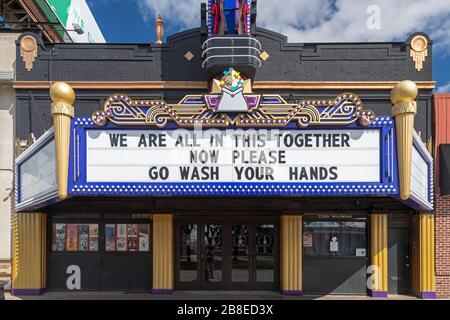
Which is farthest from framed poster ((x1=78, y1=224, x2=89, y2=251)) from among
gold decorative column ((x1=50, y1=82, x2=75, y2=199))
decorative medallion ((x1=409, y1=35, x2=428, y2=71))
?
decorative medallion ((x1=409, y1=35, x2=428, y2=71))

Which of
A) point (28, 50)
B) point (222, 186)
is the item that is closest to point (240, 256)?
point (222, 186)

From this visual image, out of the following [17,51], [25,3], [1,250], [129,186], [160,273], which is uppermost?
[25,3]

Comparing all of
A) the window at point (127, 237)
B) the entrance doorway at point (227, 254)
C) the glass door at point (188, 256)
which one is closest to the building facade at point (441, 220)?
the entrance doorway at point (227, 254)

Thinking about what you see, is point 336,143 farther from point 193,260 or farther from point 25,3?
point 25,3

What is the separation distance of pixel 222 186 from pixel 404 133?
3781 millimetres

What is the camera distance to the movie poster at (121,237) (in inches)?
404

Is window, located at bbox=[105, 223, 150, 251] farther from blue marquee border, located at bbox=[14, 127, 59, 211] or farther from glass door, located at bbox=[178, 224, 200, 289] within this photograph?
blue marquee border, located at bbox=[14, 127, 59, 211]

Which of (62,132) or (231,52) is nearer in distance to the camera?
(62,132)

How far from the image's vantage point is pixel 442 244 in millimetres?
9633

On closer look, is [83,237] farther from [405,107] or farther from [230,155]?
[405,107]

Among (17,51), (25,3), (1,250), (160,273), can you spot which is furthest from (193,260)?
(25,3)

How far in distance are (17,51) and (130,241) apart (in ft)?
21.0

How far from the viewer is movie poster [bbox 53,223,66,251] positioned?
33.7 ft

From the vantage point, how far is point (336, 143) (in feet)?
23.7
